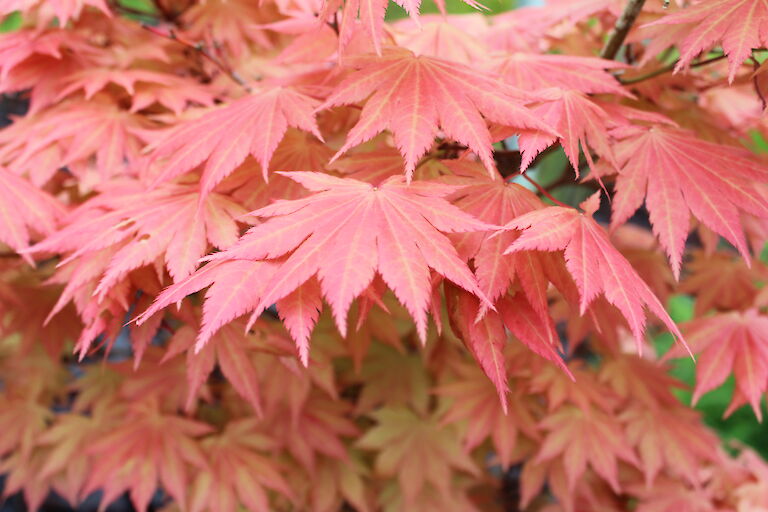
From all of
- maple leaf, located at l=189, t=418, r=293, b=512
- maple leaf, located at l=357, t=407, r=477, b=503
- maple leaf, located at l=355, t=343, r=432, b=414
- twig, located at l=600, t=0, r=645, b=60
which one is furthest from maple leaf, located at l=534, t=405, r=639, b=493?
twig, located at l=600, t=0, r=645, b=60

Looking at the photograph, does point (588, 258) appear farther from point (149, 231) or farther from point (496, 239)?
point (149, 231)

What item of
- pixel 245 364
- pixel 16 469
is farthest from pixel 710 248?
pixel 16 469

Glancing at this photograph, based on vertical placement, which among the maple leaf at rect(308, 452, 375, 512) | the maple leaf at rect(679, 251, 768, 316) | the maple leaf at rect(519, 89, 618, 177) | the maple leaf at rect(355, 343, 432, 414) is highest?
the maple leaf at rect(519, 89, 618, 177)

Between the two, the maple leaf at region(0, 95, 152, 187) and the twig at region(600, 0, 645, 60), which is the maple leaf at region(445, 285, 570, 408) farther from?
the maple leaf at region(0, 95, 152, 187)

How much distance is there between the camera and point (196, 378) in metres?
0.87

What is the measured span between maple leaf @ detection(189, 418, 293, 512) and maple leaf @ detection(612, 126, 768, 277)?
803 mm

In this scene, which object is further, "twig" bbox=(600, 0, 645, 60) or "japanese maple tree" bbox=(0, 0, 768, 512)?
"twig" bbox=(600, 0, 645, 60)

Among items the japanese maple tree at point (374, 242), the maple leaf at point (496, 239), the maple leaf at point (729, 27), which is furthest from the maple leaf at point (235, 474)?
the maple leaf at point (729, 27)

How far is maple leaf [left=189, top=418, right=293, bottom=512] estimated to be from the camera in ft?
3.84

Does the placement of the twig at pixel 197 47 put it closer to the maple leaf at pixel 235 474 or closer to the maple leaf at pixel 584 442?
the maple leaf at pixel 235 474

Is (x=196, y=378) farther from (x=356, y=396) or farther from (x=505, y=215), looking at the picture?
(x=356, y=396)

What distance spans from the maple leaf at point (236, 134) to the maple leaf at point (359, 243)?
0.11 m

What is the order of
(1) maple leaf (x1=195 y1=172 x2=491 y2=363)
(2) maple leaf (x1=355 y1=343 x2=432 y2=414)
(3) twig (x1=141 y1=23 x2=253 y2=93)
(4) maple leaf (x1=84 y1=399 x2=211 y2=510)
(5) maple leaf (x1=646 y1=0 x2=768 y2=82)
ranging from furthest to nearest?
(2) maple leaf (x1=355 y1=343 x2=432 y2=414)
(4) maple leaf (x1=84 y1=399 x2=211 y2=510)
(3) twig (x1=141 y1=23 x2=253 y2=93)
(5) maple leaf (x1=646 y1=0 x2=768 y2=82)
(1) maple leaf (x1=195 y1=172 x2=491 y2=363)

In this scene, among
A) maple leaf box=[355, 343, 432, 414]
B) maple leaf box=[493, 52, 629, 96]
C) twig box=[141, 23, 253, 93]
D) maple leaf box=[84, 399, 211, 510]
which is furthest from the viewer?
maple leaf box=[355, 343, 432, 414]
